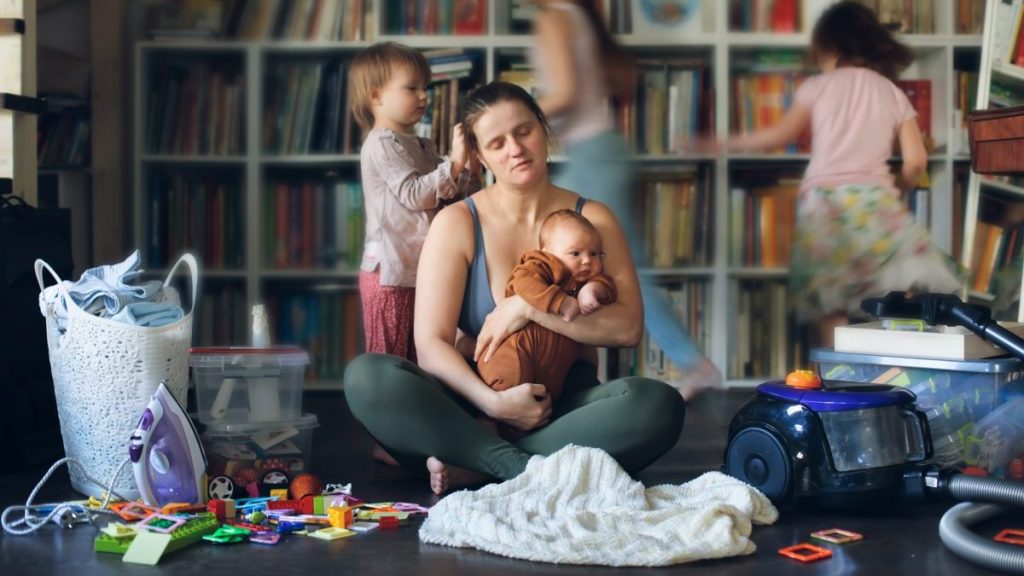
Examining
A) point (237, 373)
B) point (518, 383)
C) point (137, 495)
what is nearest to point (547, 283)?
point (518, 383)

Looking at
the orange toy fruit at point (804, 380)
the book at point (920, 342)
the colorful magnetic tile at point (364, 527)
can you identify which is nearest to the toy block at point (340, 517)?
the colorful magnetic tile at point (364, 527)

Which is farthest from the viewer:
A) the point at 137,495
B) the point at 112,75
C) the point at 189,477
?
the point at 112,75

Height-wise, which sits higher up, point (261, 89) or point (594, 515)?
point (261, 89)

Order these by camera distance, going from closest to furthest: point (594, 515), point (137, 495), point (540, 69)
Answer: point (594, 515) < point (137, 495) < point (540, 69)

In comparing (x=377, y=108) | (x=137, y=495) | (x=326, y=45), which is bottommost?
(x=137, y=495)

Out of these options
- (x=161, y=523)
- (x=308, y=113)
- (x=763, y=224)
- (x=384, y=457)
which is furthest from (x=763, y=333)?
(x=161, y=523)

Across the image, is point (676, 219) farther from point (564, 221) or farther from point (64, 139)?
point (64, 139)

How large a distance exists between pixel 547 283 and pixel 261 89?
6.49ft

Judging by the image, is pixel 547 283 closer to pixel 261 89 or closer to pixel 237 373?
pixel 237 373

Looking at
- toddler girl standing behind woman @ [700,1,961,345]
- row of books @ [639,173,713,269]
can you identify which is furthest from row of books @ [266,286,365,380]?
toddler girl standing behind woman @ [700,1,961,345]

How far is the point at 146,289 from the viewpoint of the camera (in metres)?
2.15

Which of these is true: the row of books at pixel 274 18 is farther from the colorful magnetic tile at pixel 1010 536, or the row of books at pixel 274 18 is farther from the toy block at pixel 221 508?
the colorful magnetic tile at pixel 1010 536

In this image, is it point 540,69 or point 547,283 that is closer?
point 547,283

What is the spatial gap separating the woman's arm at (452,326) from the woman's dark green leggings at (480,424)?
0.03 meters
